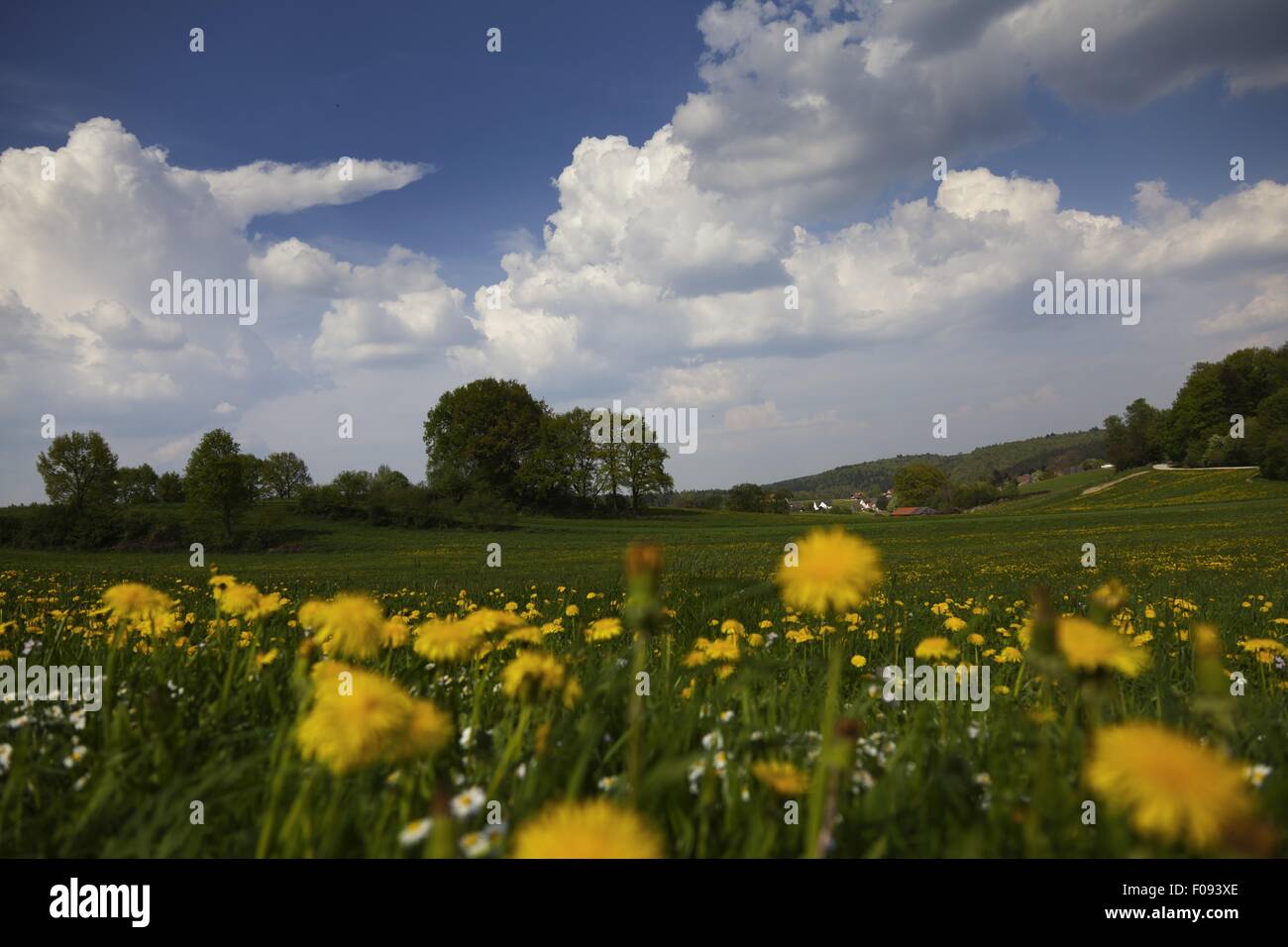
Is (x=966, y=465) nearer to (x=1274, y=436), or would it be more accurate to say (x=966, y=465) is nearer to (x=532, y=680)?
(x=1274, y=436)

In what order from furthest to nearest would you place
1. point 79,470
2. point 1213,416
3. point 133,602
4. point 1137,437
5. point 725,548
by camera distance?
point 1137,437 → point 1213,416 → point 79,470 → point 725,548 → point 133,602

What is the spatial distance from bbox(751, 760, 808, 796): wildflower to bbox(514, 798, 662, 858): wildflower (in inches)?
18.8

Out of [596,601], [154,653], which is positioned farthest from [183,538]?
[154,653]

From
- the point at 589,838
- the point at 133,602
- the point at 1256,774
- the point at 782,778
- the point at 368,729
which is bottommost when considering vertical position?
the point at 1256,774

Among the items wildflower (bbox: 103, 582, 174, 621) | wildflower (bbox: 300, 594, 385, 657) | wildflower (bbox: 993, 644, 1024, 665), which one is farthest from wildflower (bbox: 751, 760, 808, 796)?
wildflower (bbox: 993, 644, 1024, 665)

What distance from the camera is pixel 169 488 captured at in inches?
2522

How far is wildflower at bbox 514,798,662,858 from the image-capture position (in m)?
1.18

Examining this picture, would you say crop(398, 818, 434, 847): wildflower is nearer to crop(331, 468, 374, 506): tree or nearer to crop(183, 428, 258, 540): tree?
crop(183, 428, 258, 540): tree

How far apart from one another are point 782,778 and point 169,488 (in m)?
77.1

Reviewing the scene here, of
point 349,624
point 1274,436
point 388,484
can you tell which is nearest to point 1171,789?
point 349,624

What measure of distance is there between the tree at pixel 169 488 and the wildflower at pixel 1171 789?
7449cm

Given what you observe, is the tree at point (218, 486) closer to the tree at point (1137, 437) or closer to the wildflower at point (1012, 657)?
the wildflower at point (1012, 657)

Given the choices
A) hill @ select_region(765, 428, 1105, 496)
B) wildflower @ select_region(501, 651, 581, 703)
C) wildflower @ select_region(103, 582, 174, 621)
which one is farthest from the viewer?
hill @ select_region(765, 428, 1105, 496)
